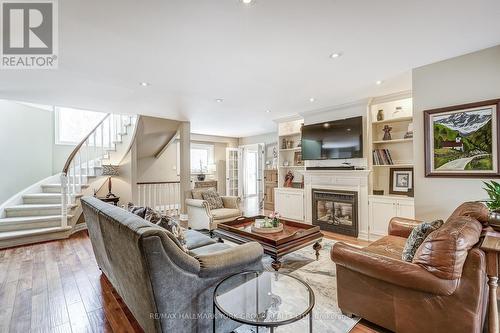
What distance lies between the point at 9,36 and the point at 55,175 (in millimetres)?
4301

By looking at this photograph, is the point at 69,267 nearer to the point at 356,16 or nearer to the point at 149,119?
the point at 149,119

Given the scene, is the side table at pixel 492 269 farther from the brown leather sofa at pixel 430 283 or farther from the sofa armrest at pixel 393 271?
the sofa armrest at pixel 393 271

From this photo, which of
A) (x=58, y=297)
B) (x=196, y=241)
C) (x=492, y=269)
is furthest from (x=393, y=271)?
(x=58, y=297)

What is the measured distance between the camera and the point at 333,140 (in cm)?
438

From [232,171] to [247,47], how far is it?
246 inches

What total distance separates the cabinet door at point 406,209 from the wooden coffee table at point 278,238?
5.27 ft

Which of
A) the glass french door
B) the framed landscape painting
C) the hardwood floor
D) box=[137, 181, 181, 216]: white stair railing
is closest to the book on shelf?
the framed landscape painting

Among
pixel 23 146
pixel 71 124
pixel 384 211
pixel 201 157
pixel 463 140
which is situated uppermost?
pixel 71 124

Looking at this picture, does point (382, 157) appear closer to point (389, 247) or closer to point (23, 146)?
point (389, 247)

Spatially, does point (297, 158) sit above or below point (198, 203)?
above

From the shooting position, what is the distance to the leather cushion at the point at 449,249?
4.48 ft

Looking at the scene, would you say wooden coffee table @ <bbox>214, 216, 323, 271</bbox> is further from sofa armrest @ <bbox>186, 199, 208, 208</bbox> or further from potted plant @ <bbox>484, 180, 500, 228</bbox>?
potted plant @ <bbox>484, 180, 500, 228</bbox>

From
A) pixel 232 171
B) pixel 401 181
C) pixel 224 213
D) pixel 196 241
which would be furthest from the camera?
pixel 232 171

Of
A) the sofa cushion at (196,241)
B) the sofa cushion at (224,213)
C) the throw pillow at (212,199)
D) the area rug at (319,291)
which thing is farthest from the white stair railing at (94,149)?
the area rug at (319,291)
